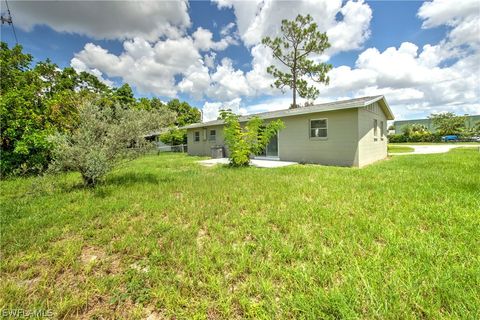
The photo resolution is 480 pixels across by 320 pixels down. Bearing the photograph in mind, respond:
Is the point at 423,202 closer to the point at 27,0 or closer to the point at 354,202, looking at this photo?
the point at 354,202

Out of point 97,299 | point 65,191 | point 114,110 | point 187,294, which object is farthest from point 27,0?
point 187,294

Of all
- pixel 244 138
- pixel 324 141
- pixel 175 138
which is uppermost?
pixel 175 138

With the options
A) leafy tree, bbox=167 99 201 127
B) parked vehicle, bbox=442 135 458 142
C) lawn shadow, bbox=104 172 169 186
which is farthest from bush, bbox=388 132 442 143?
lawn shadow, bbox=104 172 169 186

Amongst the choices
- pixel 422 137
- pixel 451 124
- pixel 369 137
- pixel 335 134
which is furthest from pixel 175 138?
pixel 451 124

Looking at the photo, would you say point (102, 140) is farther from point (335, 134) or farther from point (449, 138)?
point (449, 138)

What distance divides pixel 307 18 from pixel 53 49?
18.5m

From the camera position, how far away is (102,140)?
552 cm

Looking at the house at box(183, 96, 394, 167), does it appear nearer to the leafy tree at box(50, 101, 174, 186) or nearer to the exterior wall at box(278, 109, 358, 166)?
the exterior wall at box(278, 109, 358, 166)

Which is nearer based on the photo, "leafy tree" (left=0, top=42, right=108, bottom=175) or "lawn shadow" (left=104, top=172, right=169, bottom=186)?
"lawn shadow" (left=104, top=172, right=169, bottom=186)

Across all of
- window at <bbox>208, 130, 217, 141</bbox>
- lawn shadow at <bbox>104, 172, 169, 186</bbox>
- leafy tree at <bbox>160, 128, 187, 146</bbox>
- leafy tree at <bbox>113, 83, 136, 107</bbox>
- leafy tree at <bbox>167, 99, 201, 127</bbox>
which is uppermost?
leafy tree at <bbox>113, 83, 136, 107</bbox>

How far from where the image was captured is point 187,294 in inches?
76.4

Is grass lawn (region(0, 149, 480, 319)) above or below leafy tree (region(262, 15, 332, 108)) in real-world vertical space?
below

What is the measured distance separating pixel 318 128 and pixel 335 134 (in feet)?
3.04

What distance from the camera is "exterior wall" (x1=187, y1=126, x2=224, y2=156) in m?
15.9
